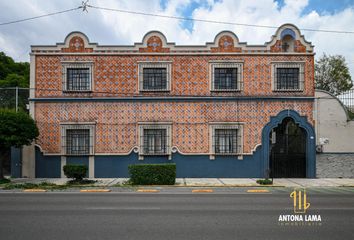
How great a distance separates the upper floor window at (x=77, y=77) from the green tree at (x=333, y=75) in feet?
86.5

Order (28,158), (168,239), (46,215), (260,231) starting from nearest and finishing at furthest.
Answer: (168,239) → (260,231) → (46,215) → (28,158)

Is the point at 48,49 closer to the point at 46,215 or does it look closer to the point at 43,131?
the point at 43,131

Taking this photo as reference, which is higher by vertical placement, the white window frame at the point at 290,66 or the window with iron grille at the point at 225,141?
the white window frame at the point at 290,66

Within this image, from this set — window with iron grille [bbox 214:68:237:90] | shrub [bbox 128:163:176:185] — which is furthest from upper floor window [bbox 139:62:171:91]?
shrub [bbox 128:163:176:185]

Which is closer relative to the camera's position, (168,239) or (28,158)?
(168,239)

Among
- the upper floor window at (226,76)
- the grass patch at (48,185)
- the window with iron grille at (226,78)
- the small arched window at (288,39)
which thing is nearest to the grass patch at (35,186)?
the grass patch at (48,185)

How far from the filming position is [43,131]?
55.3 ft

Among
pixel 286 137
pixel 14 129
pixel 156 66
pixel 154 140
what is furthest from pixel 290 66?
pixel 14 129

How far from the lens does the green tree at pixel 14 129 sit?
14.2 meters

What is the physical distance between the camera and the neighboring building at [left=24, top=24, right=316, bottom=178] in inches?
663

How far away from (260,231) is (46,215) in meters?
5.79

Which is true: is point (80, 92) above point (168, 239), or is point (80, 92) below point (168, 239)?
above

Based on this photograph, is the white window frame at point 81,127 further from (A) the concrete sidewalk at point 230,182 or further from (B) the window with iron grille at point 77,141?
(A) the concrete sidewalk at point 230,182

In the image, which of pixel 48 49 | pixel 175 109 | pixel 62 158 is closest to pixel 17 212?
pixel 62 158
